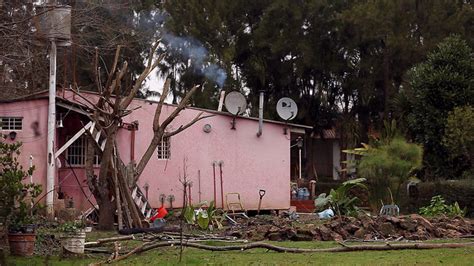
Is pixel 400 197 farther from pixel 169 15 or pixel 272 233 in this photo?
pixel 169 15

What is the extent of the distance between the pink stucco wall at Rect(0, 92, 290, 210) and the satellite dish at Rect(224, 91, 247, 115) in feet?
1.31

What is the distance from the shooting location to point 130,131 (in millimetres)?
22141

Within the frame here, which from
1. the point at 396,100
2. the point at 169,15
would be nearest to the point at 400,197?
the point at 396,100

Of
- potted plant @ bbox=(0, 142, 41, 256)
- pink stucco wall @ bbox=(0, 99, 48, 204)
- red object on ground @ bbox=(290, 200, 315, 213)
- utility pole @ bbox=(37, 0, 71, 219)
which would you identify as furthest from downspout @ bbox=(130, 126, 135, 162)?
potted plant @ bbox=(0, 142, 41, 256)

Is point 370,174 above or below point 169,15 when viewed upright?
below

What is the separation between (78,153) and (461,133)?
12739 mm

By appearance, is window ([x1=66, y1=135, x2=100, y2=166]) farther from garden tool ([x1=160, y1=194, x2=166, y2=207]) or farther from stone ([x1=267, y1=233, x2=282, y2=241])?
stone ([x1=267, y1=233, x2=282, y2=241])

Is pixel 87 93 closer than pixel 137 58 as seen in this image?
Yes

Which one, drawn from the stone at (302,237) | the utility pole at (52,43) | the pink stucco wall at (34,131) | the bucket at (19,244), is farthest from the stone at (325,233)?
the pink stucco wall at (34,131)

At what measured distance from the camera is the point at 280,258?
39.5ft

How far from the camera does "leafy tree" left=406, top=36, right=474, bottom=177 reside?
2777 cm

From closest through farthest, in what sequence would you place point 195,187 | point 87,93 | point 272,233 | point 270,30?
1. point 272,233
2. point 87,93
3. point 195,187
4. point 270,30

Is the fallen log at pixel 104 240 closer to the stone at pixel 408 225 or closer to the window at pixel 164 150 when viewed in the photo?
the stone at pixel 408 225

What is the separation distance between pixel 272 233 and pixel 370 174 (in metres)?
8.97
